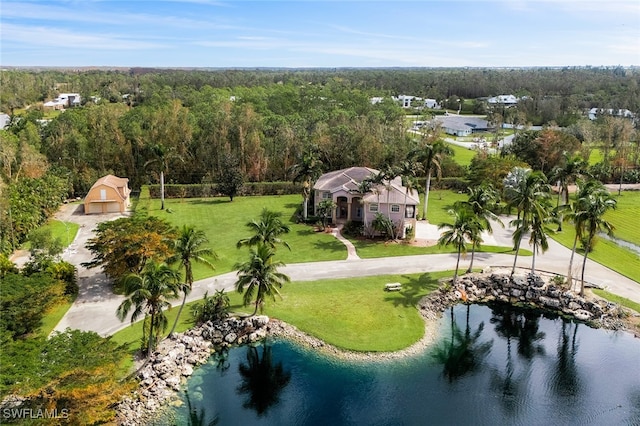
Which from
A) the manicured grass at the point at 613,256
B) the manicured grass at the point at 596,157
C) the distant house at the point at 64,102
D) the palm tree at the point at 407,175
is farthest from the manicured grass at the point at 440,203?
the distant house at the point at 64,102

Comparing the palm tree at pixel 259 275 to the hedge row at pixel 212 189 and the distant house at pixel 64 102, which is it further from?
the distant house at pixel 64 102

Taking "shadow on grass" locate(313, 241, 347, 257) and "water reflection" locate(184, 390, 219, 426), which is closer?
"water reflection" locate(184, 390, 219, 426)

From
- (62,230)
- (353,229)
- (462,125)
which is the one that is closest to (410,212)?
(353,229)

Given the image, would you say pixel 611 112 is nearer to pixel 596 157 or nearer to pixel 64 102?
pixel 596 157

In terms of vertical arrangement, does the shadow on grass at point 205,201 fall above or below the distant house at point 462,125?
below

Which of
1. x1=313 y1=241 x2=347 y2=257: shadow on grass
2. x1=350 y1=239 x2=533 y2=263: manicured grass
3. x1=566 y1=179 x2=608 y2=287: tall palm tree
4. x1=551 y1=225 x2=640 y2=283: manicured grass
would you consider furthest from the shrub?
x1=551 y1=225 x2=640 y2=283: manicured grass

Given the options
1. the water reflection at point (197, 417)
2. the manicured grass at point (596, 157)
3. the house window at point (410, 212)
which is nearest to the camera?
the water reflection at point (197, 417)

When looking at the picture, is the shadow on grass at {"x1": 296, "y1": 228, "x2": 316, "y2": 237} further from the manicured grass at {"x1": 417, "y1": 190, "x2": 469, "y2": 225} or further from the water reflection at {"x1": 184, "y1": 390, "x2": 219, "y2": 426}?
the water reflection at {"x1": 184, "y1": 390, "x2": 219, "y2": 426}
